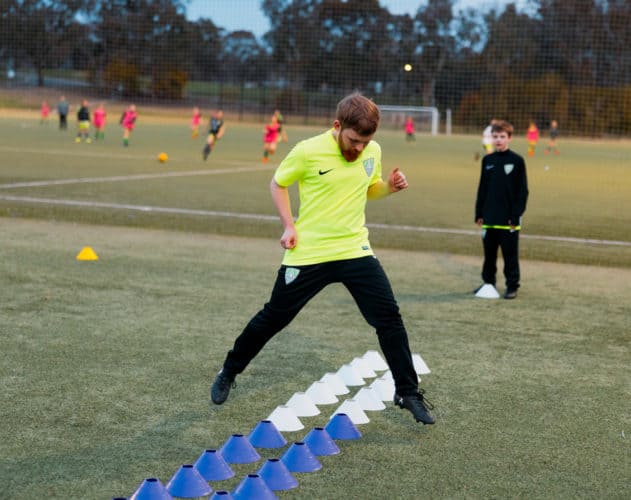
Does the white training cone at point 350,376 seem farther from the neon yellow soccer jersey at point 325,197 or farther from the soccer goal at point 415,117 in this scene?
the soccer goal at point 415,117

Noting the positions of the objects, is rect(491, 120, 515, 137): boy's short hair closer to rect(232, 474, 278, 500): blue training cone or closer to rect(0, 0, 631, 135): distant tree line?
rect(232, 474, 278, 500): blue training cone

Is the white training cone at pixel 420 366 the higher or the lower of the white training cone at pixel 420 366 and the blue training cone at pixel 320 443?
the lower

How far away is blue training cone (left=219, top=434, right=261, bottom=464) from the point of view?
16.0ft

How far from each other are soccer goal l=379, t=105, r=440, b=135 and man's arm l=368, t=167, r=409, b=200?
39.0 metres

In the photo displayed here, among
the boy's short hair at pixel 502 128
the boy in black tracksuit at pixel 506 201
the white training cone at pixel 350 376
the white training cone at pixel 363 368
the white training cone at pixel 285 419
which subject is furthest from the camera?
the boy in black tracksuit at pixel 506 201

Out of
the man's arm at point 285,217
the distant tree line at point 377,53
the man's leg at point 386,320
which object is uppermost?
the distant tree line at point 377,53

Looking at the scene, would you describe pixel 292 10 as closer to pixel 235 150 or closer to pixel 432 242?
pixel 235 150

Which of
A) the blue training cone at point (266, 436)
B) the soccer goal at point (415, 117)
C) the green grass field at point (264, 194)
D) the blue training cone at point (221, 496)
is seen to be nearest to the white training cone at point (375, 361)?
the blue training cone at point (266, 436)

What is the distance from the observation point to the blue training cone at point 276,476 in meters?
4.55

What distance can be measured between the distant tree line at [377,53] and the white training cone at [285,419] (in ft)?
78.5

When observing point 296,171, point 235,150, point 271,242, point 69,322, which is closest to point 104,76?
point 235,150

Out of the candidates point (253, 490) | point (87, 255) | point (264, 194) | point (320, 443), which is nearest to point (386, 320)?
point (320, 443)

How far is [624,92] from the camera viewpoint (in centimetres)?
3262

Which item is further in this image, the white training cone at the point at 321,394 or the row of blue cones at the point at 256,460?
the white training cone at the point at 321,394
